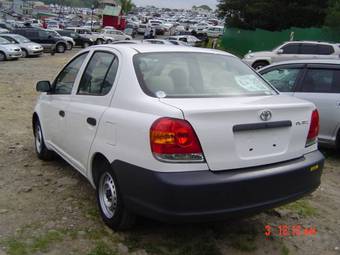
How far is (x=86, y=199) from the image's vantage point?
14.7ft

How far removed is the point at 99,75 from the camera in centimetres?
413

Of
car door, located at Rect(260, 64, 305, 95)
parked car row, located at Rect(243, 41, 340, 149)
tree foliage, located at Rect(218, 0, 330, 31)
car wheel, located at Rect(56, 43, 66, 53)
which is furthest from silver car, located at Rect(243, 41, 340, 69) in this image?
car wheel, located at Rect(56, 43, 66, 53)

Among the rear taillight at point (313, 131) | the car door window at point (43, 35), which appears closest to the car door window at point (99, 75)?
the rear taillight at point (313, 131)

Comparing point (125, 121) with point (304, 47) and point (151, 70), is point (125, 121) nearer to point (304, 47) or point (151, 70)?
point (151, 70)

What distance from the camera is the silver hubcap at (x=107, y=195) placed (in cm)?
368

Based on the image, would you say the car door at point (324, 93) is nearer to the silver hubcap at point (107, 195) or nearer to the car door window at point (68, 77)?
the car door window at point (68, 77)

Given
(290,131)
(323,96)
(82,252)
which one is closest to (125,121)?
(82,252)

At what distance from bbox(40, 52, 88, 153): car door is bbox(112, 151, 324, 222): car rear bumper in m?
1.50

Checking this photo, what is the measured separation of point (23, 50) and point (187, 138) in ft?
87.1

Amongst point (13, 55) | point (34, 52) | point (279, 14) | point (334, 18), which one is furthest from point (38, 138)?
point (279, 14)

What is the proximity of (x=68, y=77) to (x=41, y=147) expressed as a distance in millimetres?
1289

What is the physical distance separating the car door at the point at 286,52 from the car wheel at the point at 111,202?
16.3 meters

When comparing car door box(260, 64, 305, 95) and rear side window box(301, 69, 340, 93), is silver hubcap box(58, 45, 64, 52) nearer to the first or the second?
car door box(260, 64, 305, 95)
